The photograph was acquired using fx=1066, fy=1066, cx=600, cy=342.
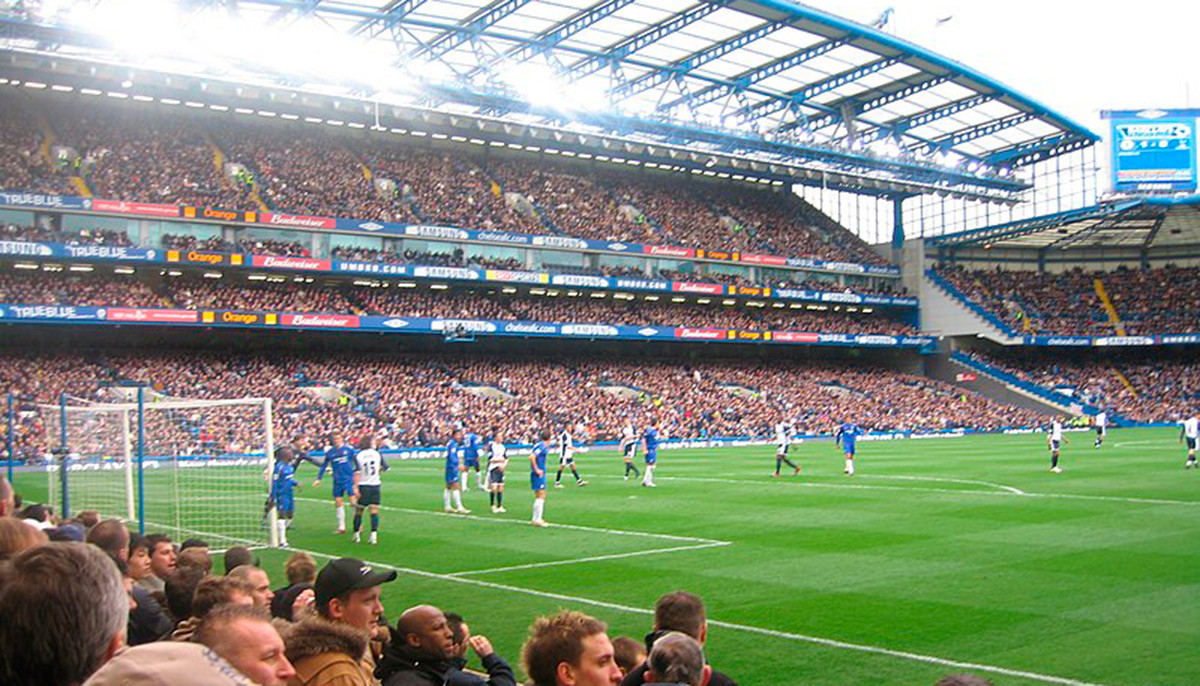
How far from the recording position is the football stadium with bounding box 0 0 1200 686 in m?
10.4

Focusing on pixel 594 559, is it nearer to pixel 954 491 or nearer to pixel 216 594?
pixel 216 594

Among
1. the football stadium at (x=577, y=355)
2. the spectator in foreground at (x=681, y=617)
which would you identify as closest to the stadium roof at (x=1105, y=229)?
the football stadium at (x=577, y=355)

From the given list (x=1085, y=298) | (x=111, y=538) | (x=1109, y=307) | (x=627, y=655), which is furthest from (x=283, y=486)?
(x=1085, y=298)

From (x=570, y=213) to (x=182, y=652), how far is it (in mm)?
68543

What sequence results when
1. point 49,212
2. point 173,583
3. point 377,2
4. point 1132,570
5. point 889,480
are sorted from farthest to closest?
point 49,212 → point 377,2 → point 889,480 → point 1132,570 → point 173,583

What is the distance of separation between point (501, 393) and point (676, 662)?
55120 millimetres

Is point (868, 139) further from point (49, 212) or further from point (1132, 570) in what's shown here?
point (1132, 570)

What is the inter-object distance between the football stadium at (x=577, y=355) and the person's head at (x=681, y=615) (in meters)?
0.03

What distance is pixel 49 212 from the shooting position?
51.1 metres

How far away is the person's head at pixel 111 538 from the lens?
8969 millimetres

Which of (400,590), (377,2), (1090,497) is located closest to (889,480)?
(1090,497)

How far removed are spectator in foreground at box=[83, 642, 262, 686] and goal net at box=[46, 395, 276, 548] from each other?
16.3 metres

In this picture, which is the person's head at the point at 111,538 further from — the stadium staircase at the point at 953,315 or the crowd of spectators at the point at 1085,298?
the crowd of spectators at the point at 1085,298

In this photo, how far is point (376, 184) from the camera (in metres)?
64.2
